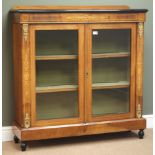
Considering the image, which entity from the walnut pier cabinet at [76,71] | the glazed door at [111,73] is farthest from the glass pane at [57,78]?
the glazed door at [111,73]

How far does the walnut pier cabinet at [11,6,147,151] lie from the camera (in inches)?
112

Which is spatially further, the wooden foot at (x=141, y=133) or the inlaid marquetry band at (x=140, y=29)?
the wooden foot at (x=141, y=133)

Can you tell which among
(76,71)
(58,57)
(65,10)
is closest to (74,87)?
(76,71)

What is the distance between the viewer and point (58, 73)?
9.91ft

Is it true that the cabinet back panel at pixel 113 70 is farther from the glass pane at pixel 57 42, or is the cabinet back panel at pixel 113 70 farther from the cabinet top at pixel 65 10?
the cabinet top at pixel 65 10

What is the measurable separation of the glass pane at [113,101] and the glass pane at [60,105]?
21 centimetres

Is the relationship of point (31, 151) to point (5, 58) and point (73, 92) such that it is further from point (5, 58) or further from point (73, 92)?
point (5, 58)

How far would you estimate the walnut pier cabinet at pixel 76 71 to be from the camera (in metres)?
2.85

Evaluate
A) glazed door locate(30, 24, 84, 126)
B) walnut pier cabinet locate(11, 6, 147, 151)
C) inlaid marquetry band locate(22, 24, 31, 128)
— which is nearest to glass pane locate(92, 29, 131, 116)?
walnut pier cabinet locate(11, 6, 147, 151)

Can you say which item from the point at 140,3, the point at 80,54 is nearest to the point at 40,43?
the point at 80,54

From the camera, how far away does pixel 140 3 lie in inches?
134

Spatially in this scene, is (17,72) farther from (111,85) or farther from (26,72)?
(111,85)

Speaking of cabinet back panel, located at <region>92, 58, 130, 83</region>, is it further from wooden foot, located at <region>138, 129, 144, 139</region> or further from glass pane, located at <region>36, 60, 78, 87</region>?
wooden foot, located at <region>138, 129, 144, 139</region>

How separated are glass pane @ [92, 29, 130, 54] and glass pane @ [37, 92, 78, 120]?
0.41 metres
